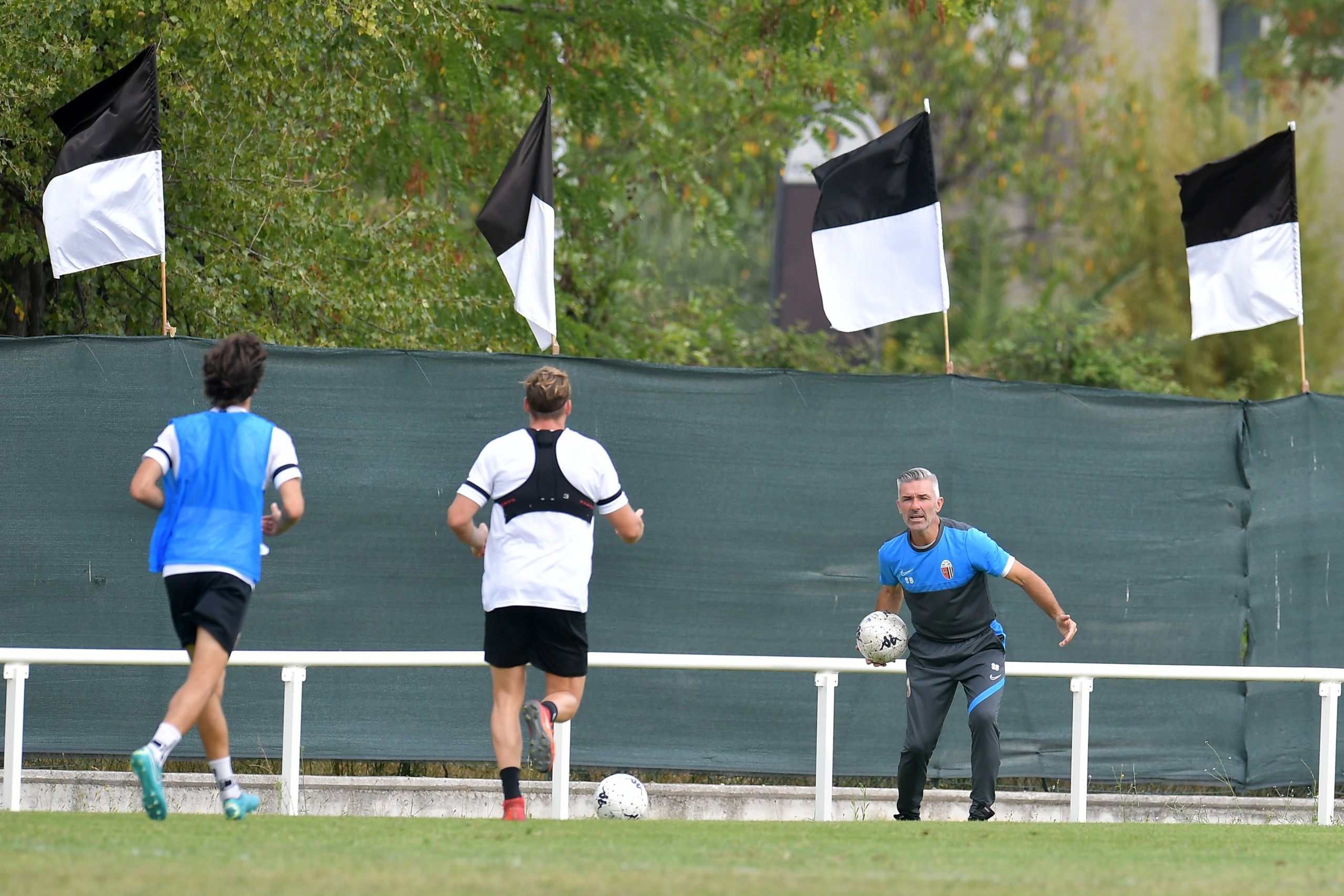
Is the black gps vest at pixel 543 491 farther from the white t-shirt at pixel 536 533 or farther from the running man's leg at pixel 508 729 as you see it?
the running man's leg at pixel 508 729

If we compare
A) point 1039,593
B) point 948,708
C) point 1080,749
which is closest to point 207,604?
point 948,708

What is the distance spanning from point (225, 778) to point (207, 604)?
752 mm

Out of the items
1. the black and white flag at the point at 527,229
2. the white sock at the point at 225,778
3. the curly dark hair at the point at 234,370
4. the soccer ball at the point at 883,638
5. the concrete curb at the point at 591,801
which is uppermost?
the black and white flag at the point at 527,229

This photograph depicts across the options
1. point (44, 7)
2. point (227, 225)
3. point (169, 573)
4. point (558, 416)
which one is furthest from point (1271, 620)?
point (44, 7)

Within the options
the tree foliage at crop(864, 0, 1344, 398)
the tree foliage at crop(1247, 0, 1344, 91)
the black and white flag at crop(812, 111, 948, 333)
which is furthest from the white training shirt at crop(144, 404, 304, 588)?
the tree foliage at crop(1247, 0, 1344, 91)

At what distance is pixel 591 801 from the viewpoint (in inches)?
337

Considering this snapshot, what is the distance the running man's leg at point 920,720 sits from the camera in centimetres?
784

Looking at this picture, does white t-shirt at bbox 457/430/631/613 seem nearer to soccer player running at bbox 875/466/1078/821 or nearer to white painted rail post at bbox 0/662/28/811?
soccer player running at bbox 875/466/1078/821

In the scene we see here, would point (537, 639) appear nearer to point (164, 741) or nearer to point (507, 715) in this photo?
point (507, 715)

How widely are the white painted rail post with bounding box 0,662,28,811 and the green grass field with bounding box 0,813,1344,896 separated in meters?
0.76

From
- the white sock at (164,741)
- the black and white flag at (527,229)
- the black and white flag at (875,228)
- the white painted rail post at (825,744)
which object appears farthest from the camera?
the black and white flag at (875,228)

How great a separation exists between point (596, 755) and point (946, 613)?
2.03m

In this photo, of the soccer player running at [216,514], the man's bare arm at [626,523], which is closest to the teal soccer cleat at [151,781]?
the soccer player running at [216,514]

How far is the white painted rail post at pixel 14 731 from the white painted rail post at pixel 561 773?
237cm
